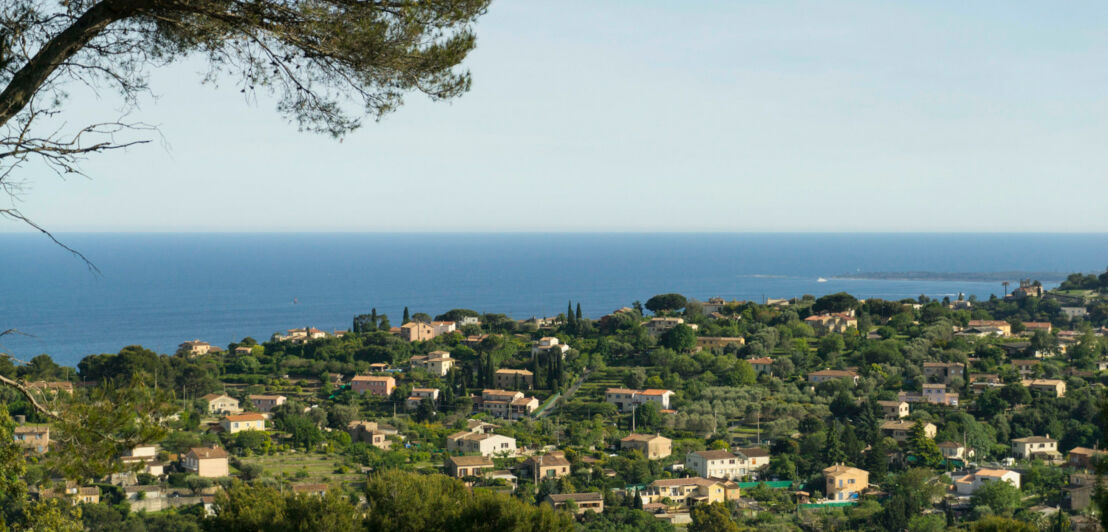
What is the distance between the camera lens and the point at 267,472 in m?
22.8

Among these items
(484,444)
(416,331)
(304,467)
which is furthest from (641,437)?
(416,331)

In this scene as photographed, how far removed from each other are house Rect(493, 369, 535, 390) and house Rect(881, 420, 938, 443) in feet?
38.5

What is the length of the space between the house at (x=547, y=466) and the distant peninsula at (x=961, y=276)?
292ft

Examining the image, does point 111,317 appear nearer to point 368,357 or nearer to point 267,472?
point 368,357

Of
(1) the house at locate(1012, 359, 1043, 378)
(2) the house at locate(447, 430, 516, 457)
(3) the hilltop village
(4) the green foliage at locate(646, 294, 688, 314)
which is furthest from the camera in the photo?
(4) the green foliage at locate(646, 294, 688, 314)

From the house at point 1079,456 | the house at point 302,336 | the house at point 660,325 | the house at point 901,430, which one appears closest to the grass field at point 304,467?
the house at point 901,430

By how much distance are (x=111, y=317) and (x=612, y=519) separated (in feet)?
201

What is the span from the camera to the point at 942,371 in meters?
32.8

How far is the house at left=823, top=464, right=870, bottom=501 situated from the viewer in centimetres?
2281

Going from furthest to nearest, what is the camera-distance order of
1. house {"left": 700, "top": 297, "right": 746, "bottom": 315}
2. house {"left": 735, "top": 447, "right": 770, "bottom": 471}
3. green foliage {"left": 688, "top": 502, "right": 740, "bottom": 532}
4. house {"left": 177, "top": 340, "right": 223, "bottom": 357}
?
house {"left": 700, "top": 297, "right": 746, "bottom": 315}
house {"left": 177, "top": 340, "right": 223, "bottom": 357}
house {"left": 735, "top": 447, "right": 770, "bottom": 471}
green foliage {"left": 688, "top": 502, "right": 740, "bottom": 532}

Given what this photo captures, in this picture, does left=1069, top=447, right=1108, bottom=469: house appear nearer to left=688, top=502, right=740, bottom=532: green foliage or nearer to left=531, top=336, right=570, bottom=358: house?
left=688, top=502, right=740, bottom=532: green foliage

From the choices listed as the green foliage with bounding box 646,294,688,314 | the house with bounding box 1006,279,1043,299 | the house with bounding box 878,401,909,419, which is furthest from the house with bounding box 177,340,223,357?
the house with bounding box 1006,279,1043,299

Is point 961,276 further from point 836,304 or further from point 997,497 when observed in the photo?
point 997,497

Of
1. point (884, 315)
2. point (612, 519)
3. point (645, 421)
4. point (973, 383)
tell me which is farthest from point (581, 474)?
point (884, 315)
